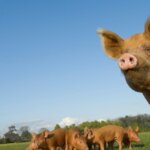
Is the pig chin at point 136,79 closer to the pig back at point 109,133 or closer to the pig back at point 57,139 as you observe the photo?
the pig back at point 57,139

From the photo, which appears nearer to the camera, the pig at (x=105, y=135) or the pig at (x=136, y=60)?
the pig at (x=136, y=60)

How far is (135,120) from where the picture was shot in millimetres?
53188

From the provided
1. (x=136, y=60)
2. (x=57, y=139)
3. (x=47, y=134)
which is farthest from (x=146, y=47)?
(x=57, y=139)

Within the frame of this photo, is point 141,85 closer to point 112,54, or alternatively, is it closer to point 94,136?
point 112,54

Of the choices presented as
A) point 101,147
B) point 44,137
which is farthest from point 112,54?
point 101,147

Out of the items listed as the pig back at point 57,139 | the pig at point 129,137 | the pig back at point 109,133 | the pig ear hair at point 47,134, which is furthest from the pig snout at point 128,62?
the pig at point 129,137

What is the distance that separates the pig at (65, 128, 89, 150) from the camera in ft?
44.4

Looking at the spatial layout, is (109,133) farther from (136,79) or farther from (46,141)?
(136,79)

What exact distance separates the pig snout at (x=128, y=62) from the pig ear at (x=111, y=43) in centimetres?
77

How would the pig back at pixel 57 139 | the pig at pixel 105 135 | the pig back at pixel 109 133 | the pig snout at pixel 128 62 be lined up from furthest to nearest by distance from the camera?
the pig back at pixel 109 133, the pig at pixel 105 135, the pig back at pixel 57 139, the pig snout at pixel 128 62

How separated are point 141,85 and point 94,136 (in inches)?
419

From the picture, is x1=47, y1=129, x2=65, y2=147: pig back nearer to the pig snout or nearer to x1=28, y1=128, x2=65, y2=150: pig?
x1=28, y1=128, x2=65, y2=150: pig

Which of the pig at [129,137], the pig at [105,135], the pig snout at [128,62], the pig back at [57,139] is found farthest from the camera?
the pig at [129,137]

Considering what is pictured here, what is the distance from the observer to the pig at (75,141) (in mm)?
13531
